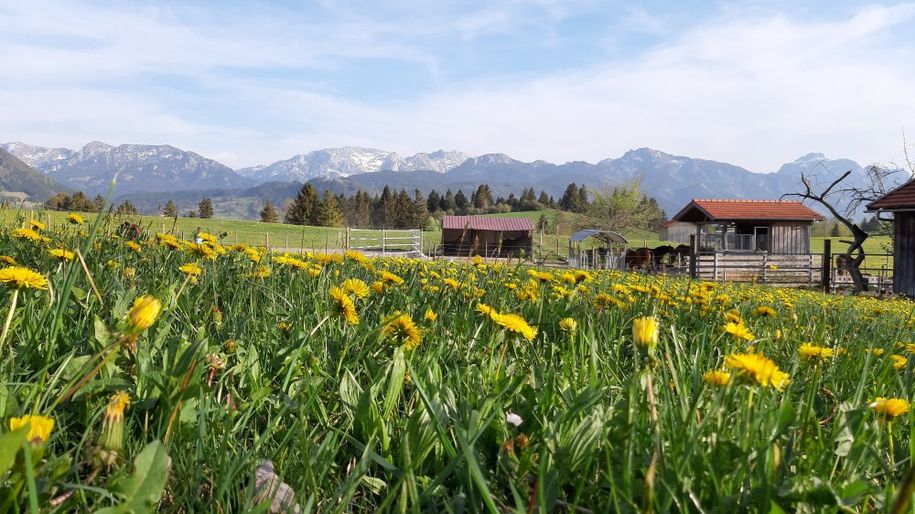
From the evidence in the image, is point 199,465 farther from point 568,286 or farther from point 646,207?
point 646,207

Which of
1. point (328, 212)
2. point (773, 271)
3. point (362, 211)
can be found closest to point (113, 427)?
point (773, 271)

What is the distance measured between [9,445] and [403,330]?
0.88 metres

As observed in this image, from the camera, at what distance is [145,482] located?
711mm

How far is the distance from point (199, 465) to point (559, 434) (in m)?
0.63

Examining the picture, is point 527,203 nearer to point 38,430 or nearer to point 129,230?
point 129,230

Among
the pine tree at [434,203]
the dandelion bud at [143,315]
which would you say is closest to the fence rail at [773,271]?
the dandelion bud at [143,315]

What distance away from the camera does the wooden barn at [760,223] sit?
1147 inches

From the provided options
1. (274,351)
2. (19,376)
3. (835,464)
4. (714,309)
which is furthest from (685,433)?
(714,309)

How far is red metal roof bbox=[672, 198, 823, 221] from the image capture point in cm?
2900

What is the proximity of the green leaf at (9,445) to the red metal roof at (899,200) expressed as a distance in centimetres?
2000

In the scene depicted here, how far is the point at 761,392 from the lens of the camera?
1182mm

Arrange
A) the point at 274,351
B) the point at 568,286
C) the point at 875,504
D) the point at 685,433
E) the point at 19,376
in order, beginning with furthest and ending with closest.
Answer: the point at 568,286 < the point at 274,351 < the point at 19,376 < the point at 875,504 < the point at 685,433

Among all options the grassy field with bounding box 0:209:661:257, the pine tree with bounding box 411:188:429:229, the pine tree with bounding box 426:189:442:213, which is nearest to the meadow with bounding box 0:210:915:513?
the grassy field with bounding box 0:209:661:257

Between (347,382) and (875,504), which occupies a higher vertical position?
(347,382)
